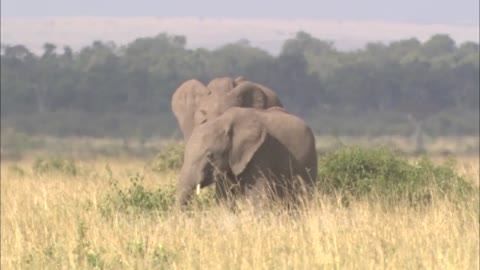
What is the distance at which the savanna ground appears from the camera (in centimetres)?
935

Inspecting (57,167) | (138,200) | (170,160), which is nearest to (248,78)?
(57,167)

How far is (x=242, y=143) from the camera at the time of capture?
1332 cm

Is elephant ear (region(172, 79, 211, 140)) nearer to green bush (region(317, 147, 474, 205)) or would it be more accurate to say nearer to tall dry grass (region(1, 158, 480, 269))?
green bush (region(317, 147, 474, 205))

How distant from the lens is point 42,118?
66312 millimetres

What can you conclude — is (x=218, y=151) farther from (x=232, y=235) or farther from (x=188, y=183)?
(x=232, y=235)

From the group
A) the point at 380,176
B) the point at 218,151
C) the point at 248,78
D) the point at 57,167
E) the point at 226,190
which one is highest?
the point at 218,151

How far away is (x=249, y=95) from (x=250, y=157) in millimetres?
1861

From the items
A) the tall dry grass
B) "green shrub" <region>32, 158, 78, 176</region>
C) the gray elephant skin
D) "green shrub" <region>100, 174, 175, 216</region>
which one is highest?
the gray elephant skin

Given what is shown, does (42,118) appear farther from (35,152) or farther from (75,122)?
(35,152)

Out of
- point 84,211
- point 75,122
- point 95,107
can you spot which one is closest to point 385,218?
point 84,211

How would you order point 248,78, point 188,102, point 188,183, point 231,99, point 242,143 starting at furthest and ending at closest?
point 248,78
point 188,102
point 231,99
point 242,143
point 188,183

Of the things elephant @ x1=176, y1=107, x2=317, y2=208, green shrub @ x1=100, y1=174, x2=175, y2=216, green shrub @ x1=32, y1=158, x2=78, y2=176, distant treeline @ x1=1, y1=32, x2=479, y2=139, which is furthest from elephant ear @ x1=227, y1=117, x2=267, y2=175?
distant treeline @ x1=1, y1=32, x2=479, y2=139

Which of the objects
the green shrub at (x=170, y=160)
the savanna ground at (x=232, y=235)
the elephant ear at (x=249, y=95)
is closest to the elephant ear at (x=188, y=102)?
the elephant ear at (x=249, y=95)

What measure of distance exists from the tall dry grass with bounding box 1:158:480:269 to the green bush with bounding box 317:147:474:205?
1055mm
